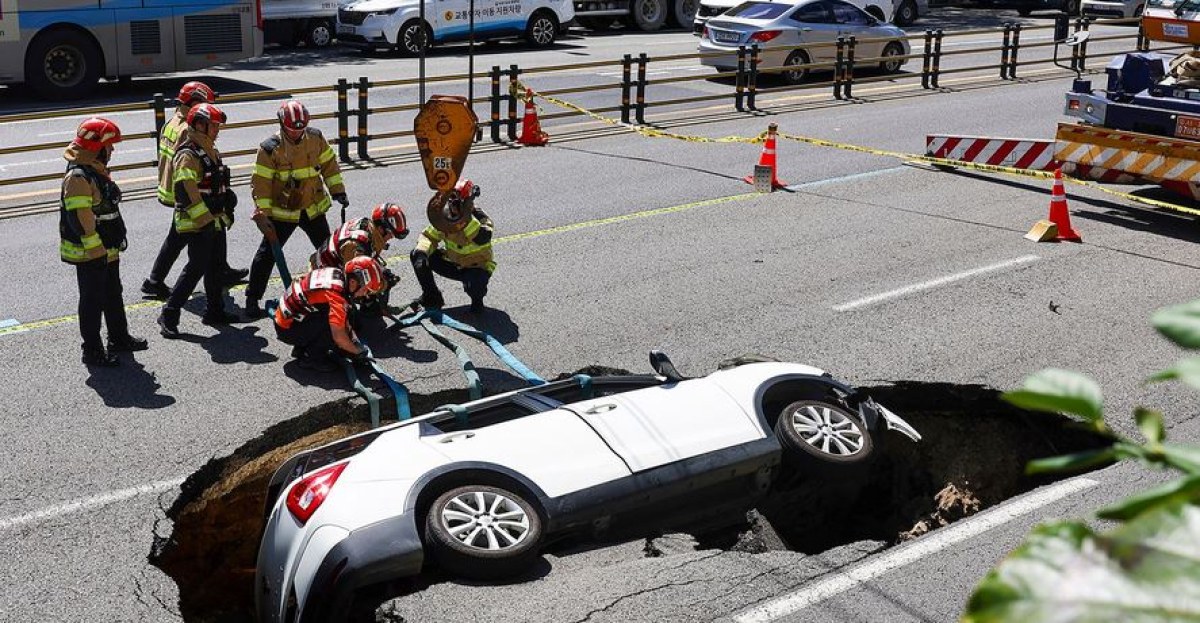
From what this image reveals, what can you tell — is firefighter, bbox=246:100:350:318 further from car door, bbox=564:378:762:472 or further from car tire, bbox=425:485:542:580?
car tire, bbox=425:485:542:580

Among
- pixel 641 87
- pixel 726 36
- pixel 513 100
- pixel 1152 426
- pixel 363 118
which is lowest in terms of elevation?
pixel 363 118

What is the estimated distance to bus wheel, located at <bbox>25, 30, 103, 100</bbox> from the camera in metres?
21.8

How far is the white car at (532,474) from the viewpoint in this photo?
5754mm

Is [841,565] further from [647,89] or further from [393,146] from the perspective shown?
[647,89]

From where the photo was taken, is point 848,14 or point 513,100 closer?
point 513,100

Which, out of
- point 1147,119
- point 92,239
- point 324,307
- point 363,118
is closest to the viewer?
point 324,307

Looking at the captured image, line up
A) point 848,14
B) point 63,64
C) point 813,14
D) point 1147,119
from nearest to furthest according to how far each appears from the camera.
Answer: point 1147,119 → point 63,64 → point 813,14 → point 848,14

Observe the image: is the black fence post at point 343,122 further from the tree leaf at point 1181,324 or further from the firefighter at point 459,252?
the tree leaf at point 1181,324

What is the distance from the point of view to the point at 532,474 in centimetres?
623

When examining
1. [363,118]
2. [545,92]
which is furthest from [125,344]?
[545,92]

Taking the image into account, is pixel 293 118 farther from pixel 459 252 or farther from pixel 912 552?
pixel 912 552

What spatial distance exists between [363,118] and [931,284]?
8380 mm

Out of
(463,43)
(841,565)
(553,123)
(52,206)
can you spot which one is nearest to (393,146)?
(553,123)

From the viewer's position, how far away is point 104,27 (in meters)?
22.2
